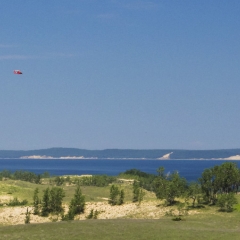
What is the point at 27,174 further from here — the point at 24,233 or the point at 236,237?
the point at 236,237

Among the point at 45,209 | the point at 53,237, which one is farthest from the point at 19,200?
the point at 53,237

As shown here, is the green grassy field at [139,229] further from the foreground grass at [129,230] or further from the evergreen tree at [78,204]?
the evergreen tree at [78,204]

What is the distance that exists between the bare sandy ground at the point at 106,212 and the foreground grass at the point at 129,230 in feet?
39.8

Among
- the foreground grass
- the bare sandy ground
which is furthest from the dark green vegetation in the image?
the bare sandy ground

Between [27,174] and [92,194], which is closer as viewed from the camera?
[92,194]

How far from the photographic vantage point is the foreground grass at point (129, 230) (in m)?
55.0

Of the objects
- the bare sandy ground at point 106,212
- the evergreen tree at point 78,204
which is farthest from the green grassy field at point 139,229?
the evergreen tree at point 78,204

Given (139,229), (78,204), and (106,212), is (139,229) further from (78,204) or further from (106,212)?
(78,204)

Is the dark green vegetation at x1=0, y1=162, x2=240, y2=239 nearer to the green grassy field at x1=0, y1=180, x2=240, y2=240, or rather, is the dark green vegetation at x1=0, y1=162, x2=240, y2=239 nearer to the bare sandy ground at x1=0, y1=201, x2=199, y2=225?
the green grassy field at x1=0, y1=180, x2=240, y2=240

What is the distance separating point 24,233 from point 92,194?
2067 inches

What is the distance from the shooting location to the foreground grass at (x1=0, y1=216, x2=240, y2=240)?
5503cm

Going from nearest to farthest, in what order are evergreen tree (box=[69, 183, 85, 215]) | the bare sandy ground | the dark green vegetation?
the dark green vegetation → the bare sandy ground → evergreen tree (box=[69, 183, 85, 215])

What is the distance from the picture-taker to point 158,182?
102 metres

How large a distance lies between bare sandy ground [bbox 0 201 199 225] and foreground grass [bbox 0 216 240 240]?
12.1 meters
